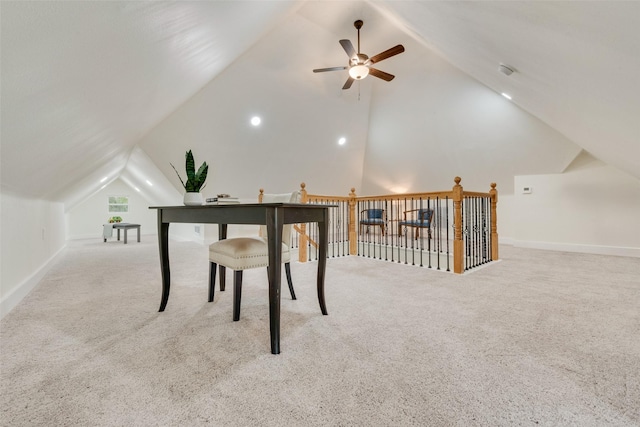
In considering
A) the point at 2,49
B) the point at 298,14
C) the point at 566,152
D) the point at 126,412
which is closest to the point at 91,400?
the point at 126,412

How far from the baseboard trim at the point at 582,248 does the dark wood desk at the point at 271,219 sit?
5168 mm

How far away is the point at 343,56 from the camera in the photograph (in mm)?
4781

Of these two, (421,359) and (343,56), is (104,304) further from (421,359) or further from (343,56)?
(343,56)

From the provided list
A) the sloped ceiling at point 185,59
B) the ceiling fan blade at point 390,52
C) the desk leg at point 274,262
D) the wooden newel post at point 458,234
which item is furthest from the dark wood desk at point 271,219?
the ceiling fan blade at point 390,52

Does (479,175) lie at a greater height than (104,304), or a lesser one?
greater

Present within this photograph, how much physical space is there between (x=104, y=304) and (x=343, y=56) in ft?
16.1

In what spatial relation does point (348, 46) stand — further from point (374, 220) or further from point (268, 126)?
point (374, 220)

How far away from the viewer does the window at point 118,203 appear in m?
8.94

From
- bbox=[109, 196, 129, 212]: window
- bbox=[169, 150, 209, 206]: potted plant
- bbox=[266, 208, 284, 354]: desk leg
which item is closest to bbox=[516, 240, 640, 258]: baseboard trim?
bbox=[266, 208, 284, 354]: desk leg

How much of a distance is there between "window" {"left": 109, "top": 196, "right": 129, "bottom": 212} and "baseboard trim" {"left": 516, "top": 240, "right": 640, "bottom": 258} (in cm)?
1128

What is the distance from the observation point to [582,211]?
4.58m

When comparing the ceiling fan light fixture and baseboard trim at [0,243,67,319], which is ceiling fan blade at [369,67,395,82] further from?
baseboard trim at [0,243,67,319]

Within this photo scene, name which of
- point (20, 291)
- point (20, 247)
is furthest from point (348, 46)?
point (20, 291)

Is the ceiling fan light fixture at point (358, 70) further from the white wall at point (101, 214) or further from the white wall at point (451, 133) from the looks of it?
the white wall at point (101, 214)
